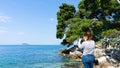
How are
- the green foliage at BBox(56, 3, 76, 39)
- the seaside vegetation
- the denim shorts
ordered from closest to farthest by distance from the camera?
the denim shorts → the seaside vegetation → the green foliage at BBox(56, 3, 76, 39)

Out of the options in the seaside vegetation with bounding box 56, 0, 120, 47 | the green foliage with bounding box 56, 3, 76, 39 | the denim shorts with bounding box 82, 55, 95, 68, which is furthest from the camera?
the green foliage with bounding box 56, 3, 76, 39

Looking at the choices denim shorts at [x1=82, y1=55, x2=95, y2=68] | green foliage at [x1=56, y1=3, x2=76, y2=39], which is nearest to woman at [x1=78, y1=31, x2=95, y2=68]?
denim shorts at [x1=82, y1=55, x2=95, y2=68]

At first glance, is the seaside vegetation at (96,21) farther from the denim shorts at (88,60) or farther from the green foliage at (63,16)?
the denim shorts at (88,60)

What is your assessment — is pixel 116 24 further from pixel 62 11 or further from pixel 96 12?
pixel 62 11

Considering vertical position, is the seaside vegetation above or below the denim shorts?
above

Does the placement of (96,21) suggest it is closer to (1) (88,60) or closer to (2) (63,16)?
(2) (63,16)

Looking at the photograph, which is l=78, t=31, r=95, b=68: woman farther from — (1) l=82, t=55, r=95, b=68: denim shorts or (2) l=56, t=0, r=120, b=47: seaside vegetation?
(2) l=56, t=0, r=120, b=47: seaside vegetation

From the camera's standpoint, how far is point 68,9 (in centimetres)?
5650

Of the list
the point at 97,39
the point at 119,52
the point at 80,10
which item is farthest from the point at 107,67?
the point at 80,10

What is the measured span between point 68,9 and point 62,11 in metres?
1.58

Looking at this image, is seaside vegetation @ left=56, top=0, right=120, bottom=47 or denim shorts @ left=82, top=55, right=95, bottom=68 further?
seaside vegetation @ left=56, top=0, right=120, bottom=47

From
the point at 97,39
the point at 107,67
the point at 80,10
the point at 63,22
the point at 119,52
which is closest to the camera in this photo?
the point at 107,67

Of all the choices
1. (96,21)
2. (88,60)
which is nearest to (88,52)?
(88,60)

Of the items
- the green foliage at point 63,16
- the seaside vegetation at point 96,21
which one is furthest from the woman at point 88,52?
the green foliage at point 63,16
